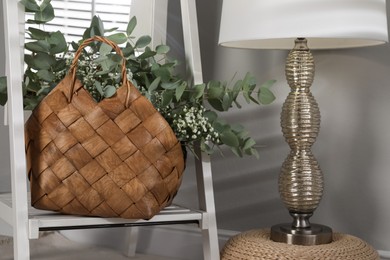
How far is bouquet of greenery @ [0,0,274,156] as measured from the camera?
5.54 feet

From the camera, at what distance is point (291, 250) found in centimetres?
161

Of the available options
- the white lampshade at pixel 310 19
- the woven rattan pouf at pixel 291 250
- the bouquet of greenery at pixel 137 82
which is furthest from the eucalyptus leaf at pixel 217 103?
the woven rattan pouf at pixel 291 250

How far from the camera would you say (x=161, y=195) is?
1.66 metres

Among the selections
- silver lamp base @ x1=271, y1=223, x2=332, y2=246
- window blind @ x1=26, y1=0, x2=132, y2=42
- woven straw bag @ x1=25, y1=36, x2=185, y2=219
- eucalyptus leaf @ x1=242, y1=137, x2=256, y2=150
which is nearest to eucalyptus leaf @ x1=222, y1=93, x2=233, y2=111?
eucalyptus leaf @ x1=242, y1=137, x2=256, y2=150

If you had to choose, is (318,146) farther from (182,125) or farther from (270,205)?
(182,125)

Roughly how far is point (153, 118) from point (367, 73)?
651 millimetres

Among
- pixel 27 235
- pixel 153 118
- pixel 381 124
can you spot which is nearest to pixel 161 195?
pixel 153 118

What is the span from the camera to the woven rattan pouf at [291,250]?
1602mm

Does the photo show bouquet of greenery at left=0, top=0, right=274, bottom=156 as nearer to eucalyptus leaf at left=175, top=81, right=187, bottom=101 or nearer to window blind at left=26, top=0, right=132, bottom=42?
eucalyptus leaf at left=175, top=81, right=187, bottom=101

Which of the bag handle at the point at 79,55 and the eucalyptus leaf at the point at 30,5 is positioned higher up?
the eucalyptus leaf at the point at 30,5

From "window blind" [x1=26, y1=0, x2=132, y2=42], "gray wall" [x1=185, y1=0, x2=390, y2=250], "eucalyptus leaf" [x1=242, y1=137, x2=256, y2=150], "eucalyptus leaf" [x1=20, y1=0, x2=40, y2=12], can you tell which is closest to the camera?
"eucalyptus leaf" [x1=20, y1=0, x2=40, y2=12]

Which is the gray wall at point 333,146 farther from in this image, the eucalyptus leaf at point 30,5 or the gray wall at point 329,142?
the eucalyptus leaf at point 30,5

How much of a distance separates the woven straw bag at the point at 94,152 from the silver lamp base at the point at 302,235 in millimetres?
313

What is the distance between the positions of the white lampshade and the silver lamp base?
46cm
